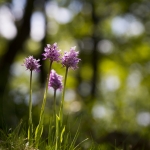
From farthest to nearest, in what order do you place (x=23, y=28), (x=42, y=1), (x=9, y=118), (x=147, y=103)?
(x=147, y=103)
(x=42, y=1)
(x=23, y=28)
(x=9, y=118)

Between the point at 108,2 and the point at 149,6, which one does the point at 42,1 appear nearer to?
the point at 108,2

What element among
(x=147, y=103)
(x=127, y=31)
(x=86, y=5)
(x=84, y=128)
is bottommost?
(x=84, y=128)

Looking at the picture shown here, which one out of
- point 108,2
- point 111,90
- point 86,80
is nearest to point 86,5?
point 108,2

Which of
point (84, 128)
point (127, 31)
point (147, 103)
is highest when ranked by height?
point (127, 31)

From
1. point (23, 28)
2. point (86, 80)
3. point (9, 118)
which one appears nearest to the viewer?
point (9, 118)

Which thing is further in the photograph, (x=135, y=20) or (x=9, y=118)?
(x=135, y=20)

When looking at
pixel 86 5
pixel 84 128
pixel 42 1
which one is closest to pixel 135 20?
pixel 86 5

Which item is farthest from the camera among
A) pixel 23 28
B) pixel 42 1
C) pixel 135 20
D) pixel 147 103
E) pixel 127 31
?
pixel 147 103

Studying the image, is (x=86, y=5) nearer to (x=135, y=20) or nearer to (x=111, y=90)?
(x=135, y=20)

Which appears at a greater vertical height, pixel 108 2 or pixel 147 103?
pixel 108 2
